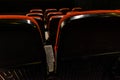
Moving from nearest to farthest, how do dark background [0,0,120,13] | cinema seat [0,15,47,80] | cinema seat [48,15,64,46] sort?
1. cinema seat [0,15,47,80]
2. cinema seat [48,15,64,46]
3. dark background [0,0,120,13]

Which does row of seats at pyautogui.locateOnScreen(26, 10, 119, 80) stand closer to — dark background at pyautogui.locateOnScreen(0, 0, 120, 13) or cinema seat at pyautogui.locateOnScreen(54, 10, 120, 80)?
cinema seat at pyautogui.locateOnScreen(54, 10, 120, 80)

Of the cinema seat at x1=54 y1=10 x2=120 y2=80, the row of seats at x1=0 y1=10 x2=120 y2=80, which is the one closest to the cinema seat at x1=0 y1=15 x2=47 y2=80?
the row of seats at x1=0 y1=10 x2=120 y2=80

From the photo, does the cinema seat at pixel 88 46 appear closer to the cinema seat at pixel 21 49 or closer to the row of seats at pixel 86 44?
the row of seats at pixel 86 44

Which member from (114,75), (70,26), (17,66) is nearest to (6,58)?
(17,66)

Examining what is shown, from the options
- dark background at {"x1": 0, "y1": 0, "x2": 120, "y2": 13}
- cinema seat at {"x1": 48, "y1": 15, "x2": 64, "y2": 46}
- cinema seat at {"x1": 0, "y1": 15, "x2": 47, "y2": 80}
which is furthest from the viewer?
dark background at {"x1": 0, "y1": 0, "x2": 120, "y2": 13}

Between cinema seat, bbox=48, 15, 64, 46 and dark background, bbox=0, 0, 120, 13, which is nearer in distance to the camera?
cinema seat, bbox=48, 15, 64, 46

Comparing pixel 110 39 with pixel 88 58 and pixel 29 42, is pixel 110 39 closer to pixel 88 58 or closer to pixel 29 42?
pixel 88 58

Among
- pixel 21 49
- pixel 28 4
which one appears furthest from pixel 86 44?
pixel 28 4

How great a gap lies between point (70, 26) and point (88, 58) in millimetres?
295

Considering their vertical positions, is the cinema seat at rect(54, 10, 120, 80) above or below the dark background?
above

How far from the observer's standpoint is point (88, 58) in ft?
3.52

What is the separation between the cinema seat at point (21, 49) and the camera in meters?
0.84

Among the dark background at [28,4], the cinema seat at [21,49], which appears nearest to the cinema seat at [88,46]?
the cinema seat at [21,49]

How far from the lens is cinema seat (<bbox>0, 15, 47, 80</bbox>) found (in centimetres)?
84
